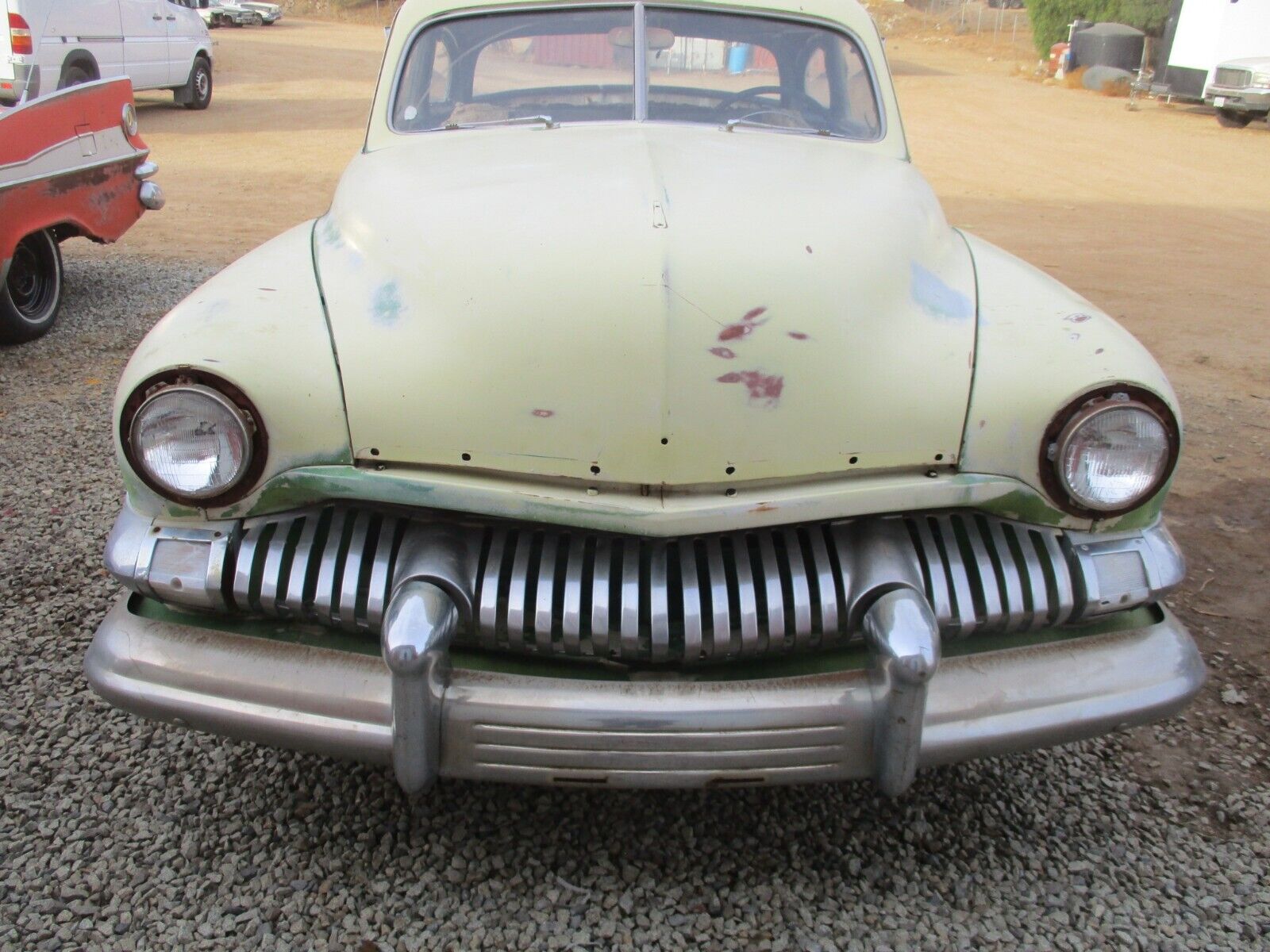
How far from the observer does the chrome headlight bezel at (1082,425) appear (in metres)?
1.94

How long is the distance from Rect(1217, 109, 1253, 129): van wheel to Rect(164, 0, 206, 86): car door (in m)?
14.0

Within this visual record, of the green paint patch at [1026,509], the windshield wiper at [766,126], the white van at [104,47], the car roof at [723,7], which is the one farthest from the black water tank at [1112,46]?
the green paint patch at [1026,509]

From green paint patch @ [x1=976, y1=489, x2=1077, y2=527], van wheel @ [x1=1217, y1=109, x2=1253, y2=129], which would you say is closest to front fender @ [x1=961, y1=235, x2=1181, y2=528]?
green paint patch @ [x1=976, y1=489, x2=1077, y2=527]

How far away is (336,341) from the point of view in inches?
79.0

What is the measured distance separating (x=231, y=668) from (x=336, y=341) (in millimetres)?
613

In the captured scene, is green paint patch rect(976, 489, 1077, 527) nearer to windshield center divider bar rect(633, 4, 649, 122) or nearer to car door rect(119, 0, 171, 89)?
windshield center divider bar rect(633, 4, 649, 122)

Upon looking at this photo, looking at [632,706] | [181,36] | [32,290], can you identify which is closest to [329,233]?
[632,706]

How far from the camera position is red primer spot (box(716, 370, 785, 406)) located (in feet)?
6.19

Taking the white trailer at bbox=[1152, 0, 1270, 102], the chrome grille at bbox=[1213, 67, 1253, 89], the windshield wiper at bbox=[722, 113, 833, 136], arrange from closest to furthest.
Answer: the windshield wiper at bbox=[722, 113, 833, 136], the chrome grille at bbox=[1213, 67, 1253, 89], the white trailer at bbox=[1152, 0, 1270, 102]

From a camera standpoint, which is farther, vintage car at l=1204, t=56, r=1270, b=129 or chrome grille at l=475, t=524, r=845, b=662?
vintage car at l=1204, t=56, r=1270, b=129

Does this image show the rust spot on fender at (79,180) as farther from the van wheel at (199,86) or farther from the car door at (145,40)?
the van wheel at (199,86)

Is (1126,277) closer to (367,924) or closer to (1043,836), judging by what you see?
(1043,836)

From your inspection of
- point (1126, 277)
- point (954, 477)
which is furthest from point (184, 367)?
point (1126, 277)

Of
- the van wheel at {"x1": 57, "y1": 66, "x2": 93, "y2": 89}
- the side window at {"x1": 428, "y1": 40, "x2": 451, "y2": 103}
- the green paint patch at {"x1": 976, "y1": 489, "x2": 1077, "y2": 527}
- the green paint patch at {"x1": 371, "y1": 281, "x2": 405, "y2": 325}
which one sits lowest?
the van wheel at {"x1": 57, "y1": 66, "x2": 93, "y2": 89}
